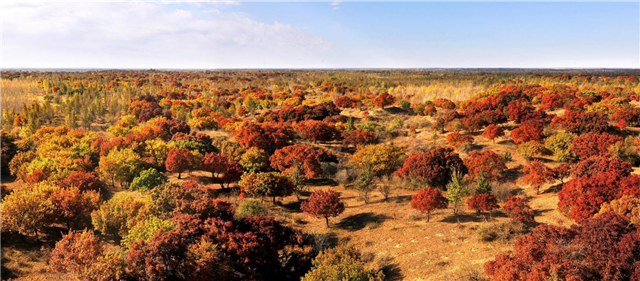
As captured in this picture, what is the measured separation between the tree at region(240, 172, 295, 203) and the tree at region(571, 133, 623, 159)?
124 ft

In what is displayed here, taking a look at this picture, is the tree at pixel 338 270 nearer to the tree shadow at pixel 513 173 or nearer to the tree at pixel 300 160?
the tree at pixel 300 160

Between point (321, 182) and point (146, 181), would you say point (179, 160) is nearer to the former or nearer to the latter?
point (146, 181)

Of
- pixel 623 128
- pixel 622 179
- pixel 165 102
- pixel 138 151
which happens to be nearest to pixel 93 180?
pixel 138 151

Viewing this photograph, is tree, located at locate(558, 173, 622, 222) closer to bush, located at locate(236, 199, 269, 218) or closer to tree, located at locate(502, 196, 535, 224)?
tree, located at locate(502, 196, 535, 224)

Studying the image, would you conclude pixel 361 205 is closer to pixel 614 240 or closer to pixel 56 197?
pixel 614 240

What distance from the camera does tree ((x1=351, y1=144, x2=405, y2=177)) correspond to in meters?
44.0

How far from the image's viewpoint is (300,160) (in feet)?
145

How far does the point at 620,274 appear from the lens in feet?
51.5

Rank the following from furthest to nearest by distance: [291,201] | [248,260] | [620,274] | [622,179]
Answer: [291,201] → [622,179] → [248,260] → [620,274]

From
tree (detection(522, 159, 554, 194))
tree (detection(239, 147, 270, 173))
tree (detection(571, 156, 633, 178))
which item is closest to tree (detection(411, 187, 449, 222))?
tree (detection(522, 159, 554, 194))

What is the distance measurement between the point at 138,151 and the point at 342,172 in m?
30.9

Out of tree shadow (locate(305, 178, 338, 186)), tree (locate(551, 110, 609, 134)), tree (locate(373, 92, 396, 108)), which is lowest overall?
tree shadow (locate(305, 178, 338, 186))

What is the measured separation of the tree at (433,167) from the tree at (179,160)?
2832 cm

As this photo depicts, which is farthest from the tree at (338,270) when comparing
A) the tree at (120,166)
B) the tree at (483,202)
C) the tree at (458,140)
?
the tree at (458,140)
